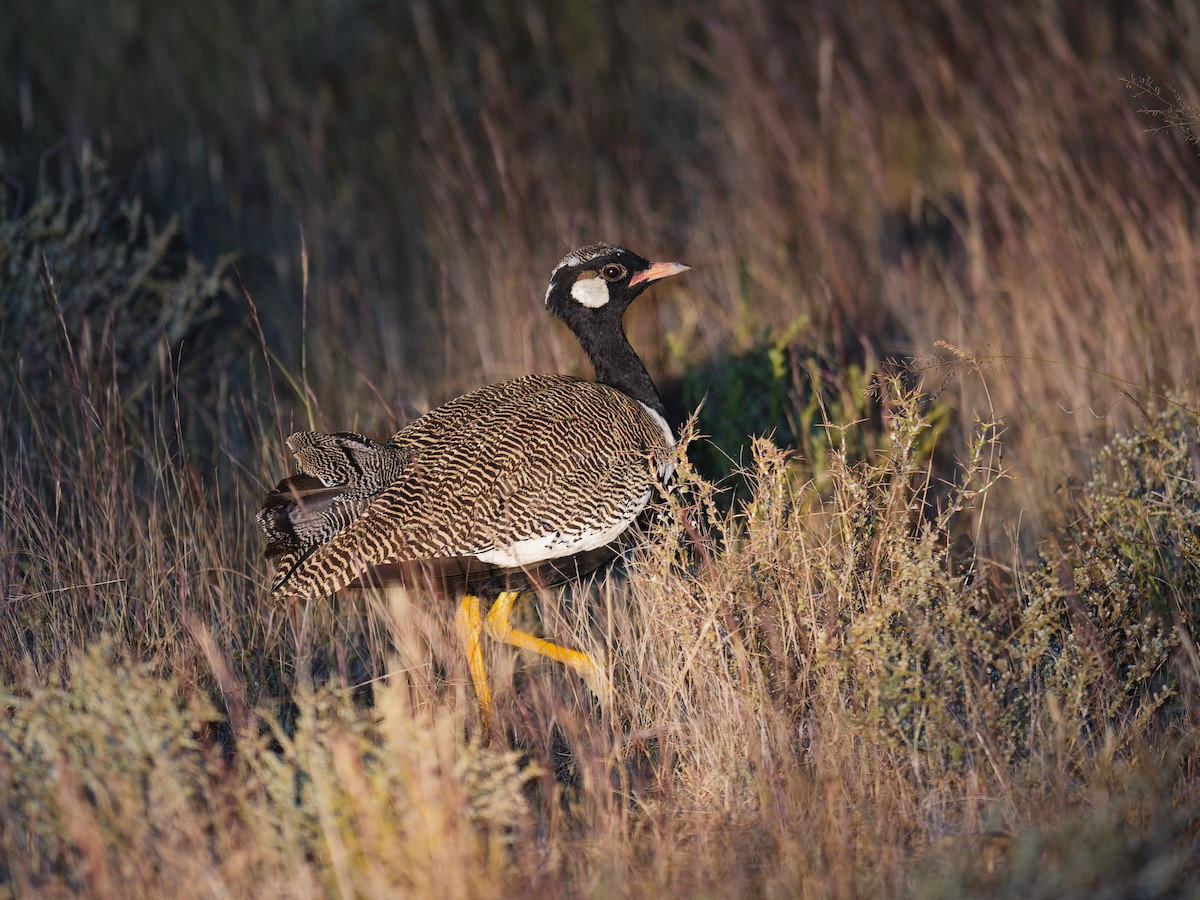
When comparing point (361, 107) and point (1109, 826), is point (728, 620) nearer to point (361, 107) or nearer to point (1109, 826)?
point (1109, 826)

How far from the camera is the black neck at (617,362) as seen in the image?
163 inches

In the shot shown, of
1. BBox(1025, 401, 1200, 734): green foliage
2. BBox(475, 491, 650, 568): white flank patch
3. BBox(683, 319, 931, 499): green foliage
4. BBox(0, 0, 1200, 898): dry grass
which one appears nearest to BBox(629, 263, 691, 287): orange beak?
BBox(683, 319, 931, 499): green foliage

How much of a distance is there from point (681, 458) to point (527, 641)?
0.85 m

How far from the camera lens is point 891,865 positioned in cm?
249

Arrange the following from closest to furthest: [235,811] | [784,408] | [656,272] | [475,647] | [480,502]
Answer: [235,811] → [480,502] → [475,647] → [656,272] → [784,408]

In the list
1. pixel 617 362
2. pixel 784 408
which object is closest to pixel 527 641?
pixel 617 362

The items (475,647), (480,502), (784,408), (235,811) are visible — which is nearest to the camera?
(235,811)

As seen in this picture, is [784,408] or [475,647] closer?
[475,647]

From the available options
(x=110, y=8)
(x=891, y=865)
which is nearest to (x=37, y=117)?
(x=110, y=8)

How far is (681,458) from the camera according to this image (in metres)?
3.18

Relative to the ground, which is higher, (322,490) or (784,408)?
(322,490)

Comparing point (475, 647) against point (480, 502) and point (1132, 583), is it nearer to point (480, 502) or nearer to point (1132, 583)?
point (480, 502)

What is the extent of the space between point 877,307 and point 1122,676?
240 centimetres

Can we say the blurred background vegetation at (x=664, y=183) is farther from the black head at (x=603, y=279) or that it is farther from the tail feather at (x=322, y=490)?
the black head at (x=603, y=279)
